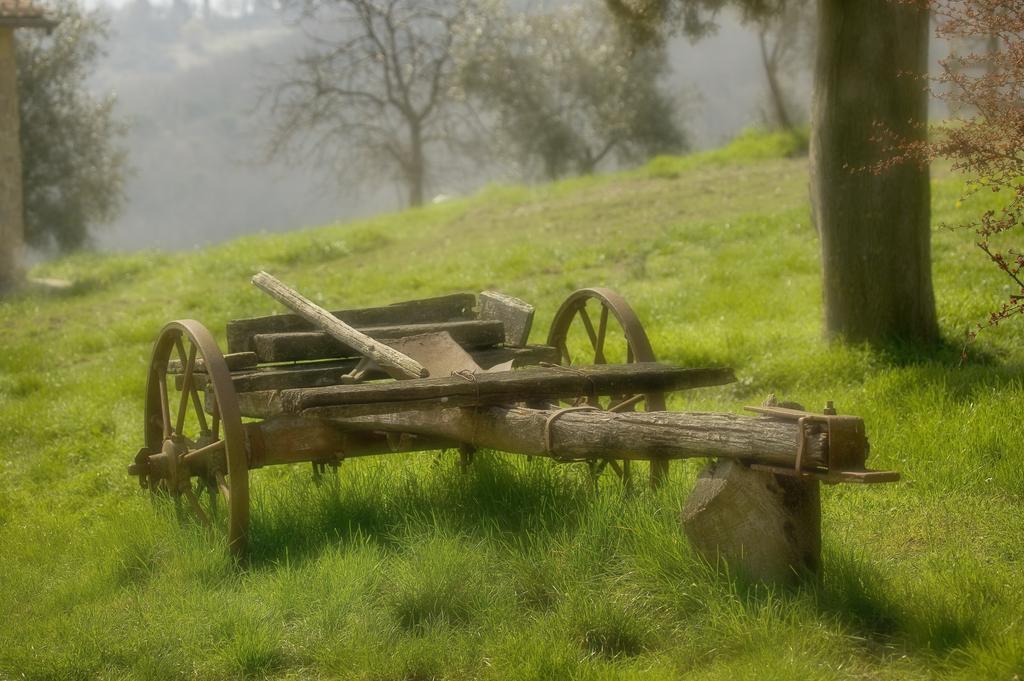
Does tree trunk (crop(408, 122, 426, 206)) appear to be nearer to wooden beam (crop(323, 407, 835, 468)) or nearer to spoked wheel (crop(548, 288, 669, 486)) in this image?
spoked wheel (crop(548, 288, 669, 486))

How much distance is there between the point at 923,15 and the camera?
782cm

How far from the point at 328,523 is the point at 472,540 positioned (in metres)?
0.88

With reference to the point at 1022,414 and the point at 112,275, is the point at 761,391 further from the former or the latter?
the point at 112,275

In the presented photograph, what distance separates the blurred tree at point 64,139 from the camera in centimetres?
2441

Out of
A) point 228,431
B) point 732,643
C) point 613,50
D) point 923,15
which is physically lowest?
point 732,643

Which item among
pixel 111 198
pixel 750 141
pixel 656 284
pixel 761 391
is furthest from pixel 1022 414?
pixel 111 198

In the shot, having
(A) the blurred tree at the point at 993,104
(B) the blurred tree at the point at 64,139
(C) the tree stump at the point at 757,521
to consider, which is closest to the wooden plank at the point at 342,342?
(C) the tree stump at the point at 757,521

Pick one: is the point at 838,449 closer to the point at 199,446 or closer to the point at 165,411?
the point at 199,446

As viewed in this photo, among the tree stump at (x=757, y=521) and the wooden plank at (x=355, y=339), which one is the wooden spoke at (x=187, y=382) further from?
the tree stump at (x=757, y=521)

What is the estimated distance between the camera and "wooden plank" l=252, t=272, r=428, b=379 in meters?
5.70

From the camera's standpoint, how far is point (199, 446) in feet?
20.1

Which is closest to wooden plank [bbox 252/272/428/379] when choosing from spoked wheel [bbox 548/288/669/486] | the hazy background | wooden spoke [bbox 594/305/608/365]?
spoked wheel [bbox 548/288/669/486]

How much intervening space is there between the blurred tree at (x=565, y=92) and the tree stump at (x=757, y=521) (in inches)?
1073

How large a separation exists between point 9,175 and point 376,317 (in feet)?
43.6
